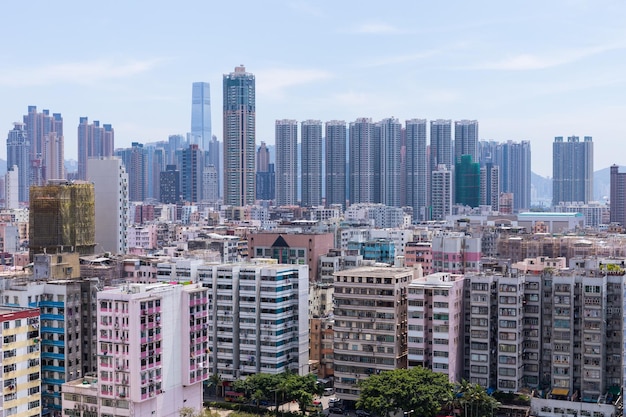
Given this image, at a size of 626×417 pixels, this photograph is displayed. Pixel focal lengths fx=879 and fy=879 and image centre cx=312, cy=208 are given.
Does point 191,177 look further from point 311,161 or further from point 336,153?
point 336,153

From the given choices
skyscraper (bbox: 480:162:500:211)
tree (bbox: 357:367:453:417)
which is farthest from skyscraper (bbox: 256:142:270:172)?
tree (bbox: 357:367:453:417)

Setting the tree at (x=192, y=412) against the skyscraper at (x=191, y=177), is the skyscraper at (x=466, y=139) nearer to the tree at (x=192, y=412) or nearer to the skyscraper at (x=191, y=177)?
the skyscraper at (x=191, y=177)

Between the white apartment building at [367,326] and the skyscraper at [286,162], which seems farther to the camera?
the skyscraper at [286,162]

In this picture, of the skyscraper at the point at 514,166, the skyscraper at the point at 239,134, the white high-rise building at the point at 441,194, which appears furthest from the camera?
the skyscraper at the point at 514,166

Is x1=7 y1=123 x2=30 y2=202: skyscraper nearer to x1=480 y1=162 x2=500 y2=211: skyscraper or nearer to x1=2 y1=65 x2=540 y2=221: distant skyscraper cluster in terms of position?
x1=2 y1=65 x2=540 y2=221: distant skyscraper cluster

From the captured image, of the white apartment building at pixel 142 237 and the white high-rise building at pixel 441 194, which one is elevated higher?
the white high-rise building at pixel 441 194

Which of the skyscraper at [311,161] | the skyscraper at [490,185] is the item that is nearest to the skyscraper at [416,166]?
the skyscraper at [311,161]

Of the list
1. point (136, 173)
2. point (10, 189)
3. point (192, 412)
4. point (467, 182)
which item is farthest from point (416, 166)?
point (192, 412)
